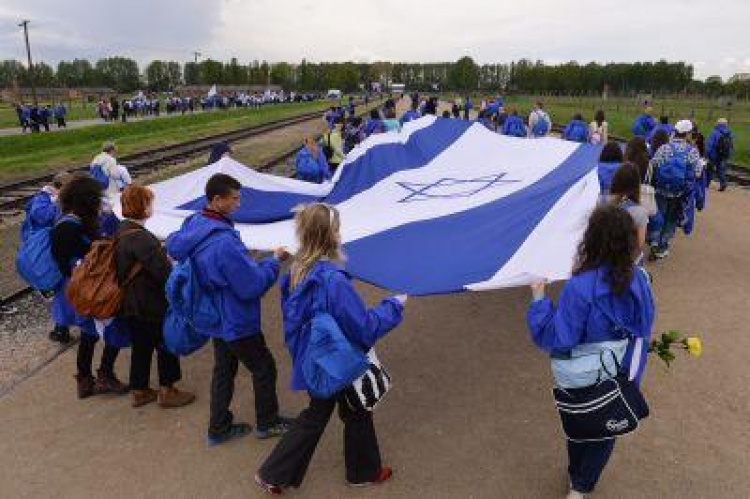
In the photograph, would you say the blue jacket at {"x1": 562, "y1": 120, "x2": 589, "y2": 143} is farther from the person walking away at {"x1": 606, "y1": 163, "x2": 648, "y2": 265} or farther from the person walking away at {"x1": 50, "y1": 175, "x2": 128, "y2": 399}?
the person walking away at {"x1": 50, "y1": 175, "x2": 128, "y2": 399}

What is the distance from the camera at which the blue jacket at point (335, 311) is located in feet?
9.59

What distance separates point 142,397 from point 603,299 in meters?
3.32

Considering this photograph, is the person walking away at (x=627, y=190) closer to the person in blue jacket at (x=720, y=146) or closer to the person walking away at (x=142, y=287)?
the person walking away at (x=142, y=287)

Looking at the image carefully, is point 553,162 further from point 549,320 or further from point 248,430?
point 248,430

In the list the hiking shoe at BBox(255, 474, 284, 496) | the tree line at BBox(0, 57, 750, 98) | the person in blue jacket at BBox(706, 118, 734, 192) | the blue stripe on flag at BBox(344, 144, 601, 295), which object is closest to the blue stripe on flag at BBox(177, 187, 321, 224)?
the blue stripe on flag at BBox(344, 144, 601, 295)

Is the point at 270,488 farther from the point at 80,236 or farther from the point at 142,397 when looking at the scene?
the point at 80,236

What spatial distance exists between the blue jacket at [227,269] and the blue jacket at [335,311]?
0.31 m

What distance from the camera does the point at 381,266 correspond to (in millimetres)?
3797

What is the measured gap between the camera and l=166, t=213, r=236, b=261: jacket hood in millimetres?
3328

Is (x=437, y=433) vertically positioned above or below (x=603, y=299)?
below

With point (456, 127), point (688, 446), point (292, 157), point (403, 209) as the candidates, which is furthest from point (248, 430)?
point (292, 157)

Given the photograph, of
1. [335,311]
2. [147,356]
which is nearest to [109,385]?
[147,356]

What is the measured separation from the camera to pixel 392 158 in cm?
652

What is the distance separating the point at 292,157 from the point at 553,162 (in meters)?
14.9
